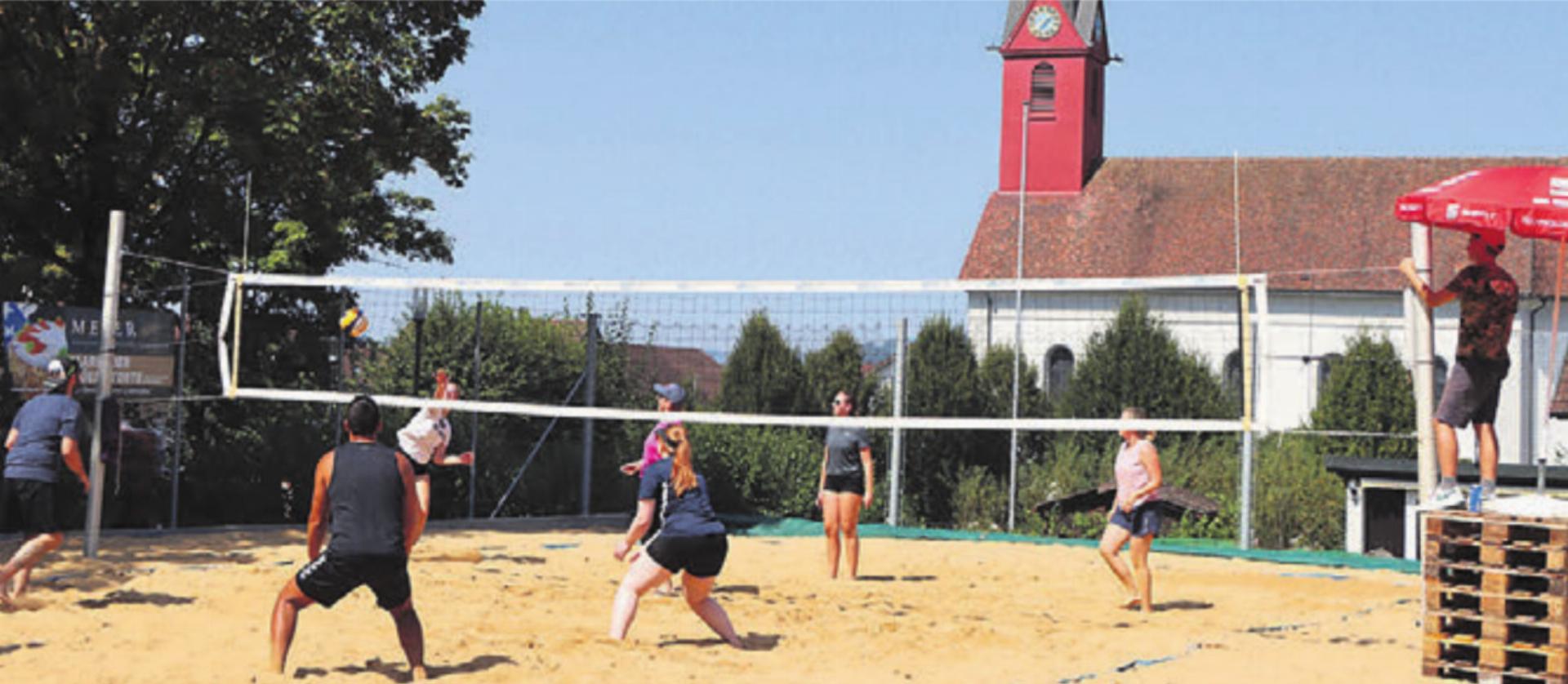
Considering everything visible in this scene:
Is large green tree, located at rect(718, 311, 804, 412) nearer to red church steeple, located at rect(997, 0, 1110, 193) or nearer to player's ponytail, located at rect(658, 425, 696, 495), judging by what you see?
red church steeple, located at rect(997, 0, 1110, 193)

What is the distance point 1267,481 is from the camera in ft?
82.5

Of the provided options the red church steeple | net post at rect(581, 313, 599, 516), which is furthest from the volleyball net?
the red church steeple

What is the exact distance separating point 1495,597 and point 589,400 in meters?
13.8

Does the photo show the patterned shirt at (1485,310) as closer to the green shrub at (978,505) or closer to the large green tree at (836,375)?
the green shrub at (978,505)

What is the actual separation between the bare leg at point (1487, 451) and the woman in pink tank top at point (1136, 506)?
7.81ft

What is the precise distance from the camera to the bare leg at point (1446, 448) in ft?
37.5

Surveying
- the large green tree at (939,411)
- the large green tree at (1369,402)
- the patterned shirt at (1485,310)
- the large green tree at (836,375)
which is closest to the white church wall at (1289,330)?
the large green tree at (1369,402)

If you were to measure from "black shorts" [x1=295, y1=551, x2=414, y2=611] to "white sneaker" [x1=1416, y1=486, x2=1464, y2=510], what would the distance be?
584cm

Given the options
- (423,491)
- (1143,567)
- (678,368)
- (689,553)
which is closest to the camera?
(689,553)

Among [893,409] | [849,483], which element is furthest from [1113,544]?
[893,409]

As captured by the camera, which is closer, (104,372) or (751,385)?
(104,372)

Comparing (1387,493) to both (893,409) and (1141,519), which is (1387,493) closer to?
(893,409)

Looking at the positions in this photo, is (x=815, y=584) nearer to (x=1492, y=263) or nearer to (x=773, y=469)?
(x=1492, y=263)

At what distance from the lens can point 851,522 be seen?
15.4 metres
